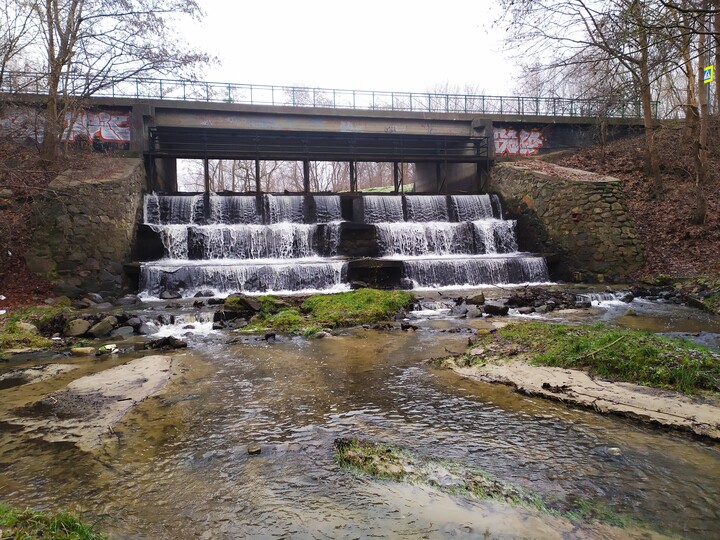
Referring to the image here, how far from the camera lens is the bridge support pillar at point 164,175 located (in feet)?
66.3

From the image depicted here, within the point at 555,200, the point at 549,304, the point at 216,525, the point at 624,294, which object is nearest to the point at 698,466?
the point at 216,525

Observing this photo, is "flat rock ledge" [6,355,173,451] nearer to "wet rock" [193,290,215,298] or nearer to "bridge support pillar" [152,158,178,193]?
"wet rock" [193,290,215,298]

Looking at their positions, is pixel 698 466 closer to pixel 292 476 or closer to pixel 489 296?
pixel 292 476

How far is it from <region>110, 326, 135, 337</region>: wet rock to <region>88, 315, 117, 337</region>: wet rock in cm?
11

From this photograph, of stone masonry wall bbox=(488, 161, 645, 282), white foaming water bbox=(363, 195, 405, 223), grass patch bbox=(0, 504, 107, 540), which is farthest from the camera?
white foaming water bbox=(363, 195, 405, 223)

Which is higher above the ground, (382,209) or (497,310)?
(382,209)

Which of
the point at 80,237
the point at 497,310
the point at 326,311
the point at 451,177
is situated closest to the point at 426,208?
the point at 451,177

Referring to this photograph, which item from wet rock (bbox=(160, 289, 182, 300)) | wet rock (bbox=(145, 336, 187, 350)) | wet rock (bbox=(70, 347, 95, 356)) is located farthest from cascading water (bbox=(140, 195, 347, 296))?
wet rock (bbox=(70, 347, 95, 356))

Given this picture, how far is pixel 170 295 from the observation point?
1299 cm

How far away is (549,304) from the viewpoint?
10.8 m

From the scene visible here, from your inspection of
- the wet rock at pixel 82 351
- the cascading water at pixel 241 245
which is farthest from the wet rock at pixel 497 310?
the wet rock at pixel 82 351

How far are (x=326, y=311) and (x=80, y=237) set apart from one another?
26.3ft

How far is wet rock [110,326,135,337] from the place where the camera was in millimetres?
8623

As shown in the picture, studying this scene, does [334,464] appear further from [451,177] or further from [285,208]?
[451,177]
